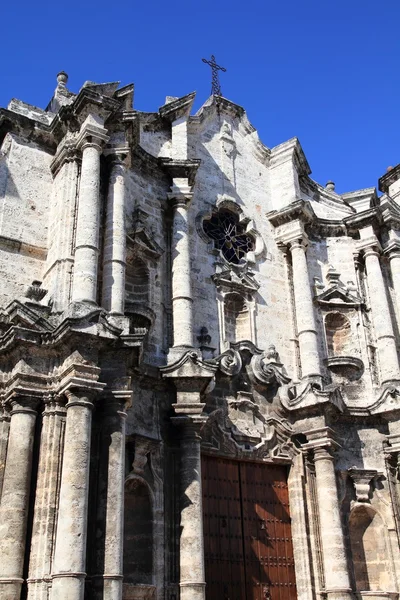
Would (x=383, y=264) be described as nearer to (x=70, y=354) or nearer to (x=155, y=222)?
(x=155, y=222)

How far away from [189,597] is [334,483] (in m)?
3.95

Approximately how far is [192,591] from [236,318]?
19.3ft

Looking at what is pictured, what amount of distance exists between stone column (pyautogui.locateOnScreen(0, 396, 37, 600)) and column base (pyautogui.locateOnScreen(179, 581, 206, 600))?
281 centimetres

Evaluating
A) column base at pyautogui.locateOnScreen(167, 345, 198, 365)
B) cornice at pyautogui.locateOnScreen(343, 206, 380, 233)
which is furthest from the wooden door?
cornice at pyautogui.locateOnScreen(343, 206, 380, 233)

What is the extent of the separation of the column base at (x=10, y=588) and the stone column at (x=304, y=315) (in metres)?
7.35

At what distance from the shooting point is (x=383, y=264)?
57.1ft

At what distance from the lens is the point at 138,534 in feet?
37.0

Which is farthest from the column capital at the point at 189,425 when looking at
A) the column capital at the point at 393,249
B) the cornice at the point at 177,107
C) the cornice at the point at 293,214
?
the column capital at the point at 393,249

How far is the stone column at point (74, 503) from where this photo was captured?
889 cm

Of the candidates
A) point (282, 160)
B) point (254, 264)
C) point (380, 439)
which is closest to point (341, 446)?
point (380, 439)

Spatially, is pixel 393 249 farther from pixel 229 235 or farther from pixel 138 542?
pixel 138 542

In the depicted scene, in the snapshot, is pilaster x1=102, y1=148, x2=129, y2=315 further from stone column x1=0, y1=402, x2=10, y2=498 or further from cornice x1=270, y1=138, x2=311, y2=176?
cornice x1=270, y1=138, x2=311, y2=176

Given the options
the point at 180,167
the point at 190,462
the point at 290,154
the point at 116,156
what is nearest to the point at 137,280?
the point at 116,156

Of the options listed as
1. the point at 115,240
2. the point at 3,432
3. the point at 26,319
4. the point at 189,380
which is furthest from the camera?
the point at 115,240
